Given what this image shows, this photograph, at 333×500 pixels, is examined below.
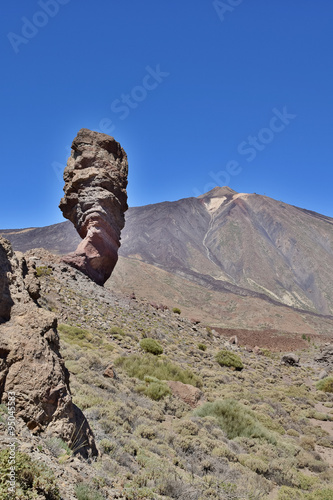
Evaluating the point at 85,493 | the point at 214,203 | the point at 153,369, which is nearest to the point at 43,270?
the point at 153,369

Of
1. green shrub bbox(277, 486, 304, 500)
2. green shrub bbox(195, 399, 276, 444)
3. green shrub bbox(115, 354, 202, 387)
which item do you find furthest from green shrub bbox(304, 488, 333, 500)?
green shrub bbox(115, 354, 202, 387)

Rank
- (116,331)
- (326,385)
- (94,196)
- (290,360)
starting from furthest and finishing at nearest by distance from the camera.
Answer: (290,360), (94,196), (326,385), (116,331)

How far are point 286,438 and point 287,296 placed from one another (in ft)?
333

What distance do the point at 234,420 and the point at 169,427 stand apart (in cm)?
239

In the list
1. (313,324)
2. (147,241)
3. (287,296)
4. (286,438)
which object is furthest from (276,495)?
(147,241)

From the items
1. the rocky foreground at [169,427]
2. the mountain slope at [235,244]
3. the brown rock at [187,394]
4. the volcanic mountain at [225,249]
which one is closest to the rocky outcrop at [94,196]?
the rocky foreground at [169,427]

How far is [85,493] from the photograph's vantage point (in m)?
3.22

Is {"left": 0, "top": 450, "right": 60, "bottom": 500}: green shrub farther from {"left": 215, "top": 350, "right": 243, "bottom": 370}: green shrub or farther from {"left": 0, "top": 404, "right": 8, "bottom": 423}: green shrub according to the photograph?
{"left": 215, "top": 350, "right": 243, "bottom": 370}: green shrub

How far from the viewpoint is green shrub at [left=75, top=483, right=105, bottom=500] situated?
3158 mm

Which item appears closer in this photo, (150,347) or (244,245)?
(150,347)

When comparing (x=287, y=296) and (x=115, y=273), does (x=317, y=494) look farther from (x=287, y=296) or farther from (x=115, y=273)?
(x=287, y=296)

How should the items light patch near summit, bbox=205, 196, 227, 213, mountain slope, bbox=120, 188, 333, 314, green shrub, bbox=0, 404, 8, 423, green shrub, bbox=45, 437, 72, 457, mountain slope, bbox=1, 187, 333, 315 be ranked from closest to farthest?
green shrub, bbox=0, 404, 8, 423
green shrub, bbox=45, 437, 72, 457
mountain slope, bbox=1, 187, 333, 315
mountain slope, bbox=120, 188, 333, 314
light patch near summit, bbox=205, 196, 227, 213

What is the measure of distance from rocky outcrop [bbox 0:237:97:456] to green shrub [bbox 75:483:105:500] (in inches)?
37.2

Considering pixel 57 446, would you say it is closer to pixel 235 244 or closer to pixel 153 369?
pixel 153 369
